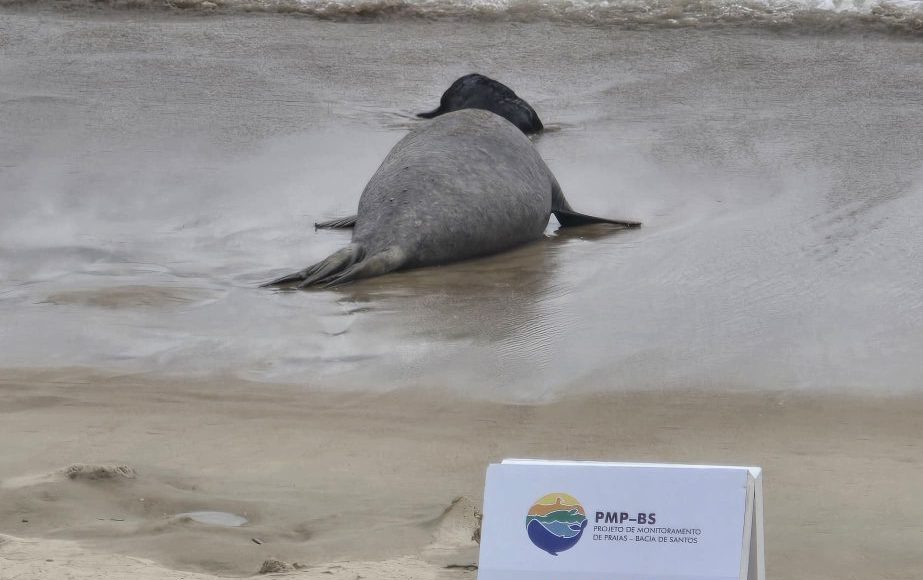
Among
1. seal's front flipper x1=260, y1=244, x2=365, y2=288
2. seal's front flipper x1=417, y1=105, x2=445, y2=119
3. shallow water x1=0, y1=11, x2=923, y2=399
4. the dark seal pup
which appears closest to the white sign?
shallow water x1=0, y1=11, x2=923, y2=399

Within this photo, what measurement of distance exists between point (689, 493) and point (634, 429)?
4.98 feet

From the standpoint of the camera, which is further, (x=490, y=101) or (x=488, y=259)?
(x=490, y=101)

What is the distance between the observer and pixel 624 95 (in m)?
9.20

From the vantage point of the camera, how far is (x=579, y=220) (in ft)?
21.1

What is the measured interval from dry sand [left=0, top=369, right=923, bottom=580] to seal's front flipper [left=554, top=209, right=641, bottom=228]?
2.39 meters

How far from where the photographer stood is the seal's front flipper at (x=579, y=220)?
6234 millimetres

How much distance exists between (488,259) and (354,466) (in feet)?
8.92

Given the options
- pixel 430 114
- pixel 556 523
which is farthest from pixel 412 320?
pixel 430 114

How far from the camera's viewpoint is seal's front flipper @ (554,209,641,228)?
623 cm

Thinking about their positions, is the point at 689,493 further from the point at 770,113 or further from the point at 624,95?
the point at 624,95

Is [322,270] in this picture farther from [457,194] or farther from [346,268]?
[457,194]

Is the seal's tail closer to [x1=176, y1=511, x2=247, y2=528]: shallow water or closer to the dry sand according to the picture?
the dry sand

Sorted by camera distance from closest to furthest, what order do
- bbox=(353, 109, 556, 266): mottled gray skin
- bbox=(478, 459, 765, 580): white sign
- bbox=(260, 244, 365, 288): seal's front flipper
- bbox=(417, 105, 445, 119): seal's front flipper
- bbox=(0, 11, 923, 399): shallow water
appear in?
bbox=(478, 459, 765, 580): white sign → bbox=(0, 11, 923, 399): shallow water → bbox=(260, 244, 365, 288): seal's front flipper → bbox=(353, 109, 556, 266): mottled gray skin → bbox=(417, 105, 445, 119): seal's front flipper

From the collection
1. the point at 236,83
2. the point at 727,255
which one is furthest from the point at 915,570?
the point at 236,83
